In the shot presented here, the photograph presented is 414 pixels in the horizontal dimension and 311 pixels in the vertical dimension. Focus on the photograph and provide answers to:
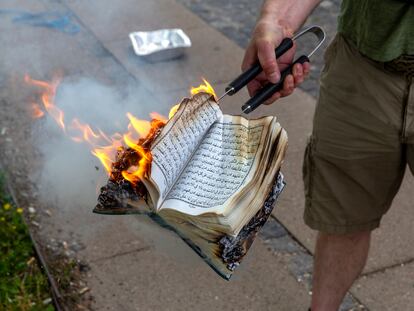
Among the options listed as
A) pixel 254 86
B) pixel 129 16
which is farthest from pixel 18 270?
pixel 129 16

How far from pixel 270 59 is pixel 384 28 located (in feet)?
1.32

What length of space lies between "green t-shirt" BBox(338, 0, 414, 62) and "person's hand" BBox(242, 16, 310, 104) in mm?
224

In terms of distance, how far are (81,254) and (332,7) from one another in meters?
4.10

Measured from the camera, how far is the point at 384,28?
217cm

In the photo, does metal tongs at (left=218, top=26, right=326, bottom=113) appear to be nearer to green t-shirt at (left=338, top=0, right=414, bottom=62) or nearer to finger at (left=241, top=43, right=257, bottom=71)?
finger at (left=241, top=43, right=257, bottom=71)

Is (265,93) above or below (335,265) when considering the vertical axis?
above

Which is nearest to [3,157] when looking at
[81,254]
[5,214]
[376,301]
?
[5,214]

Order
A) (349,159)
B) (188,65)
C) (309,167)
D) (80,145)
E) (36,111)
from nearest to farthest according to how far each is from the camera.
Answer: (349,159) < (309,167) < (80,145) < (36,111) < (188,65)

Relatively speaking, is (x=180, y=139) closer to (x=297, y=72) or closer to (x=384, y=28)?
(x=297, y=72)

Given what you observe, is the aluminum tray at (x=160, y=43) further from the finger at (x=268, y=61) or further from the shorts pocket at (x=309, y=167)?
the finger at (x=268, y=61)

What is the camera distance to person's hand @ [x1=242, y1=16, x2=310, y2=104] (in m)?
2.04

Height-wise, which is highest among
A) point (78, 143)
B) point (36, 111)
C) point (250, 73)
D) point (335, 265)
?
point (250, 73)

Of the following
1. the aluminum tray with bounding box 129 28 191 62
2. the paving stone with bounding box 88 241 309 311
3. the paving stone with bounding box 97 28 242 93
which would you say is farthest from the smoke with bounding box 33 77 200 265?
the aluminum tray with bounding box 129 28 191 62

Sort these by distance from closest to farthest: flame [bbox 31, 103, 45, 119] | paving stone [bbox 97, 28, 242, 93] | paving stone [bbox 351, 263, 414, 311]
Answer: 1. paving stone [bbox 351, 263, 414, 311]
2. flame [bbox 31, 103, 45, 119]
3. paving stone [bbox 97, 28, 242, 93]
